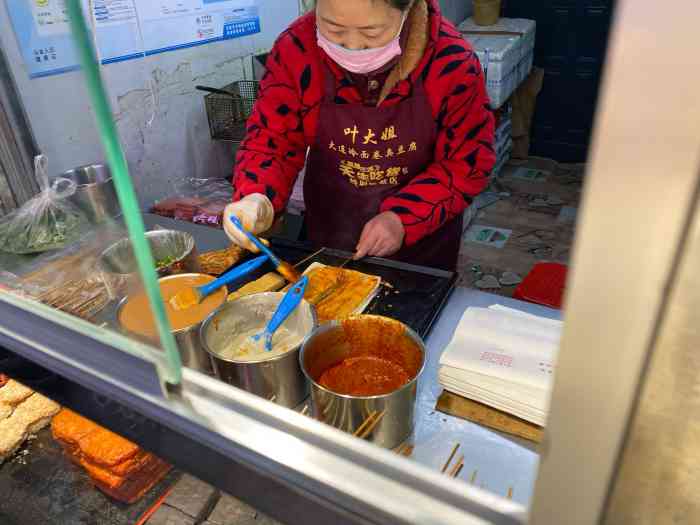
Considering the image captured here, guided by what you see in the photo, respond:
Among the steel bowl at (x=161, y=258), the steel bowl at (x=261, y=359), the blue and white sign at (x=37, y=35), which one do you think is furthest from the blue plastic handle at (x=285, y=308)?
the blue and white sign at (x=37, y=35)

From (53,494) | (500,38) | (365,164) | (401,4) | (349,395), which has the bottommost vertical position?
(53,494)

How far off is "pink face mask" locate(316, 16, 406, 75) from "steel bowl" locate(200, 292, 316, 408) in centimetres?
84

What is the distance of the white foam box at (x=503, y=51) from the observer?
439 cm

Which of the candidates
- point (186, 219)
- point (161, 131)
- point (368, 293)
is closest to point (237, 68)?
point (161, 131)

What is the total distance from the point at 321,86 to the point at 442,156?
52 cm

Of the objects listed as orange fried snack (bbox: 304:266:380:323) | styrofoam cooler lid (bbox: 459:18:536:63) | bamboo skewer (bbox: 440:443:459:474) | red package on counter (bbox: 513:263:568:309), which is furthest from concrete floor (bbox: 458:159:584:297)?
bamboo skewer (bbox: 440:443:459:474)

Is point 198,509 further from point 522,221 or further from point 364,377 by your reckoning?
point 522,221

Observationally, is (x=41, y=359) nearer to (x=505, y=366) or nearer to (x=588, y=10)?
(x=505, y=366)

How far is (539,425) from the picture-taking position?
1124 mm

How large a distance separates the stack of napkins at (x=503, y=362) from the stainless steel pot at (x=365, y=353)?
113 mm

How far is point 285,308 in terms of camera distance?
52.0 inches

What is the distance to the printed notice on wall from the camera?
2.14m

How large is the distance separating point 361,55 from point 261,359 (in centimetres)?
107

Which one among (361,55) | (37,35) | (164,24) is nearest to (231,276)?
(361,55)
